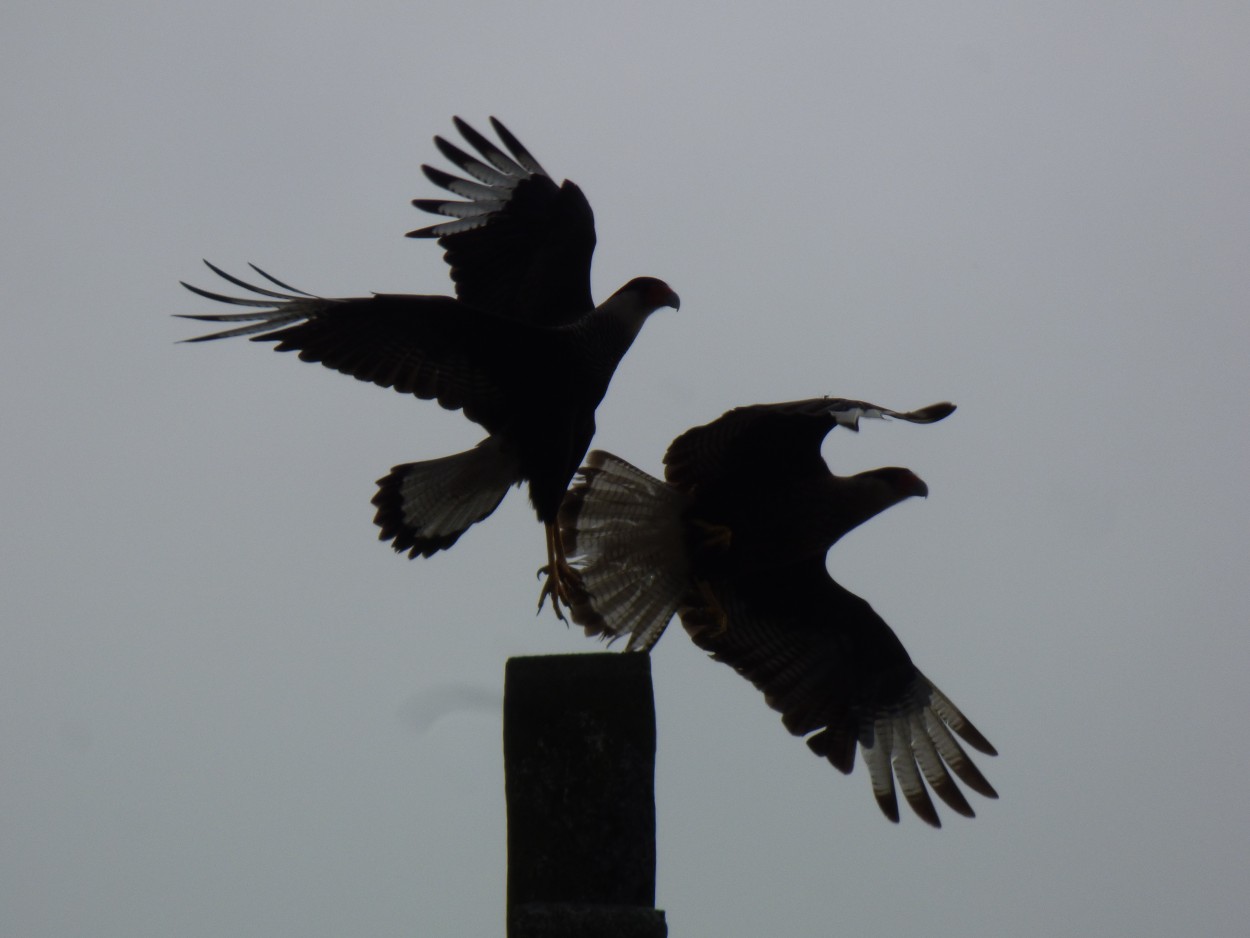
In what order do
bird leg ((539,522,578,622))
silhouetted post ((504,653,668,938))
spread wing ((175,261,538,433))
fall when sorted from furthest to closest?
1. bird leg ((539,522,578,622))
2. spread wing ((175,261,538,433))
3. silhouetted post ((504,653,668,938))

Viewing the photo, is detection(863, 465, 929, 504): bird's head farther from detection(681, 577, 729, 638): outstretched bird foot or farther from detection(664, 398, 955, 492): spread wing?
detection(681, 577, 729, 638): outstretched bird foot

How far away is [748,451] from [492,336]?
1057 mm

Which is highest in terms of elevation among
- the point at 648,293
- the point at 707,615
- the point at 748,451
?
the point at 648,293

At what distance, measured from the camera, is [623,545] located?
16.4ft

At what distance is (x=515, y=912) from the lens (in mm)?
2729

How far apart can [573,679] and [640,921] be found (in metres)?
0.46

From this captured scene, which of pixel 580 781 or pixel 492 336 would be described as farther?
pixel 492 336

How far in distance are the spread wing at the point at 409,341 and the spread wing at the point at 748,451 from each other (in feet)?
2.46

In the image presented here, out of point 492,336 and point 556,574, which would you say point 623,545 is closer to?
point 556,574

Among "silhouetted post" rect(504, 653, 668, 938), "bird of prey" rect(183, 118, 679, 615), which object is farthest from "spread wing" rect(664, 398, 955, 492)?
"silhouetted post" rect(504, 653, 668, 938)

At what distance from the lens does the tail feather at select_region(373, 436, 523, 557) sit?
450 centimetres

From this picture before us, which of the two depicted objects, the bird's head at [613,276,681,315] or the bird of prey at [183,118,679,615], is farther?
the bird's head at [613,276,681,315]

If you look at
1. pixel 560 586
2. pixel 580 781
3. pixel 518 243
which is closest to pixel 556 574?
pixel 560 586

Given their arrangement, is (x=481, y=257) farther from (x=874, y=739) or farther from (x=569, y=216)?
(x=874, y=739)
